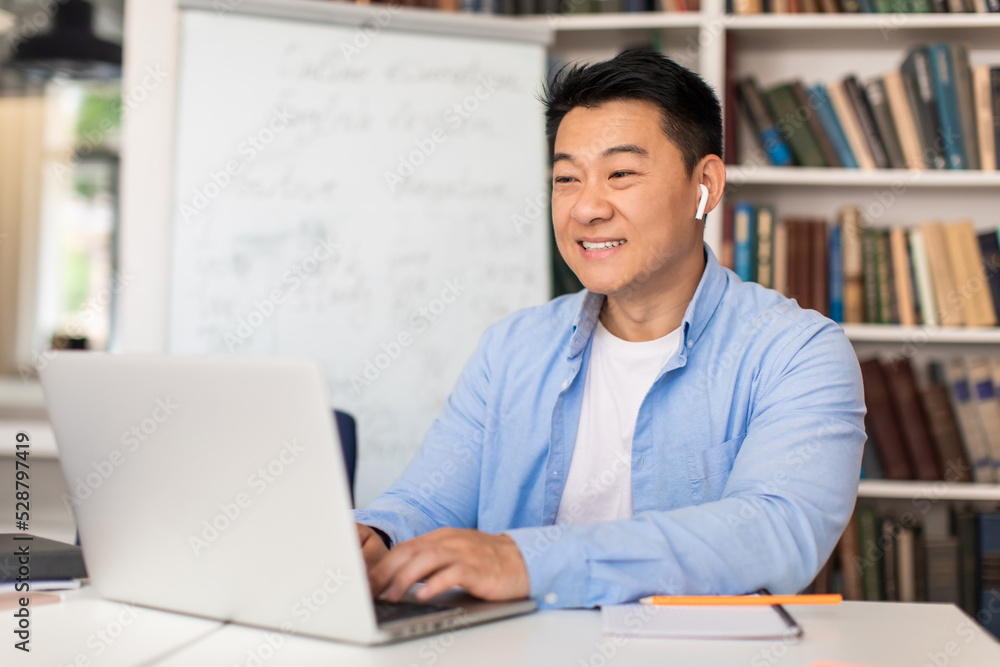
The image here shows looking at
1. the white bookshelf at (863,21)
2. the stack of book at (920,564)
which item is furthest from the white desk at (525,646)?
the white bookshelf at (863,21)

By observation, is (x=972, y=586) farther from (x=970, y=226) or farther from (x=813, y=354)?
(x=813, y=354)

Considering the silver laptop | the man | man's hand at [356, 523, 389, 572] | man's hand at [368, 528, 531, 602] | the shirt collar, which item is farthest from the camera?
the shirt collar

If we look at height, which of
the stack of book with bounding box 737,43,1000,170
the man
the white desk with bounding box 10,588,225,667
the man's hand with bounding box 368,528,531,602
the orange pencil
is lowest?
the white desk with bounding box 10,588,225,667

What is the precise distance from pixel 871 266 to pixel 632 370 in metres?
1.35

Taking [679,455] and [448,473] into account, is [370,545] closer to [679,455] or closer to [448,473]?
[448,473]

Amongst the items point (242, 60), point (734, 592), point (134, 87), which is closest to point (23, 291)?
point (134, 87)

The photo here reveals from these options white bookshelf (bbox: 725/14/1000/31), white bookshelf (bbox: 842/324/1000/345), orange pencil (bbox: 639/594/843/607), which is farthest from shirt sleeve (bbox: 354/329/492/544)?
white bookshelf (bbox: 725/14/1000/31)

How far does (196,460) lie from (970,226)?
2.34 metres

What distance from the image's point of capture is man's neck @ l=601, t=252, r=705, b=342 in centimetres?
146

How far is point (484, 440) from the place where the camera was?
141 centimetres

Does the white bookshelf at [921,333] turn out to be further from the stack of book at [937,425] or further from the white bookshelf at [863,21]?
the white bookshelf at [863,21]

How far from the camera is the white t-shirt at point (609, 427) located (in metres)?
1.37

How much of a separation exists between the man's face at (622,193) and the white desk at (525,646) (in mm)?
665

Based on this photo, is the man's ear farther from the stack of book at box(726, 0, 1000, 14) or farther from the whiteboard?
the stack of book at box(726, 0, 1000, 14)
